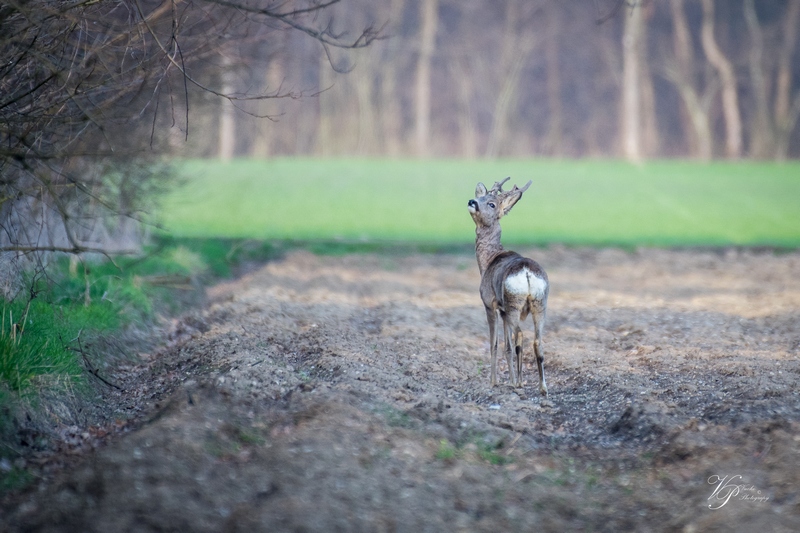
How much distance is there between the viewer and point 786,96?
44.4 metres

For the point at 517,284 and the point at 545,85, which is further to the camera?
the point at 545,85

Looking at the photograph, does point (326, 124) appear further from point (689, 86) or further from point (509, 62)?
point (689, 86)

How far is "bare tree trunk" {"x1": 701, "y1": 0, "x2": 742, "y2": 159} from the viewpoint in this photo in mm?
43875

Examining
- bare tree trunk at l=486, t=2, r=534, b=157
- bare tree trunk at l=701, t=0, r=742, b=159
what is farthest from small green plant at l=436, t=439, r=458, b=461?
bare tree trunk at l=701, t=0, r=742, b=159

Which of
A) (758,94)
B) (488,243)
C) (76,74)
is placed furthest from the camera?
(758,94)

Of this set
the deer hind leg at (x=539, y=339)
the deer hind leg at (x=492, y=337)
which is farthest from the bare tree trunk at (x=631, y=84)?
the deer hind leg at (x=539, y=339)

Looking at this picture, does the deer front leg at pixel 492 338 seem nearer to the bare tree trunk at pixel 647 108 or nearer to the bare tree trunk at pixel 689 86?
the bare tree trunk at pixel 689 86

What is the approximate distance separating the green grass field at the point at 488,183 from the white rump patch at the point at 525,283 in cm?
1426

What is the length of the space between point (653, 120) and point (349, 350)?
43.9 meters

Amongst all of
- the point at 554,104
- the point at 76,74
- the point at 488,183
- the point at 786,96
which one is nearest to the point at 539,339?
the point at 76,74

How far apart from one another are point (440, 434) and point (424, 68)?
41340 mm

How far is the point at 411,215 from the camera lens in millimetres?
27375

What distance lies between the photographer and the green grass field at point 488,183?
24.1m

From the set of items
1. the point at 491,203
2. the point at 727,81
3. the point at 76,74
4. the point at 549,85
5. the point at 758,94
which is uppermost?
the point at 549,85
